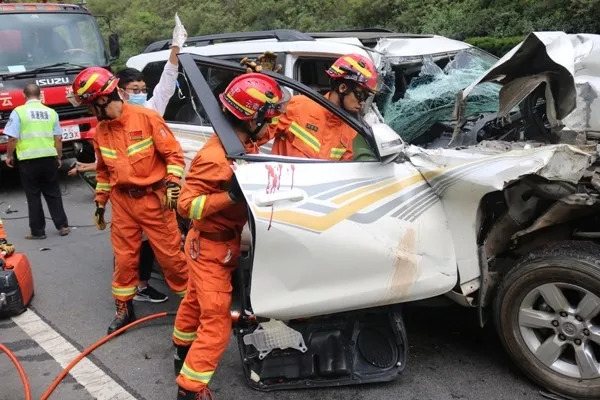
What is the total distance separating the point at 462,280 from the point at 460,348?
0.72m

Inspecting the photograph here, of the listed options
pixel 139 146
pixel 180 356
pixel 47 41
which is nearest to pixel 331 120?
pixel 139 146

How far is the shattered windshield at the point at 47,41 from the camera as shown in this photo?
8.50 metres

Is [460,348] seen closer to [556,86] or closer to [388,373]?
[388,373]

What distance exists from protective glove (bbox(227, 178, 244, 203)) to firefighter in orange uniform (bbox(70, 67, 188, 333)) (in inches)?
43.5

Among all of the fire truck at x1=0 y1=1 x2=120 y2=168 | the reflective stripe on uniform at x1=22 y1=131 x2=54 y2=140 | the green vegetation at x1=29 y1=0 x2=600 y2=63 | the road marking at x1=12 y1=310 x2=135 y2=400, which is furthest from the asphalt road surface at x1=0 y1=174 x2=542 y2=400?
the green vegetation at x1=29 y1=0 x2=600 y2=63

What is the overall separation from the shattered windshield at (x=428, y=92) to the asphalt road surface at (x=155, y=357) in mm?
1233

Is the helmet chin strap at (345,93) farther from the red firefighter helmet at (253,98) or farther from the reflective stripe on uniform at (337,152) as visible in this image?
the red firefighter helmet at (253,98)

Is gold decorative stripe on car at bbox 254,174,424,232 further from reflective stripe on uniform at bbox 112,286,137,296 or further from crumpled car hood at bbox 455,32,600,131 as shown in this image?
reflective stripe on uniform at bbox 112,286,137,296

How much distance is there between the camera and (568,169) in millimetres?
2742

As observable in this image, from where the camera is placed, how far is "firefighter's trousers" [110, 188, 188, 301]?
3969 millimetres

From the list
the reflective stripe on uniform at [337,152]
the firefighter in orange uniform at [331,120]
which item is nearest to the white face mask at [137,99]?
the firefighter in orange uniform at [331,120]

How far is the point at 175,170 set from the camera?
153 inches

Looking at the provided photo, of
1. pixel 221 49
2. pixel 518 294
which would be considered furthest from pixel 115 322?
pixel 518 294

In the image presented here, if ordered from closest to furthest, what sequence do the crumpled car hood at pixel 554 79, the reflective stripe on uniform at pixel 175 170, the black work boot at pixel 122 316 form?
the crumpled car hood at pixel 554 79, the reflective stripe on uniform at pixel 175 170, the black work boot at pixel 122 316
